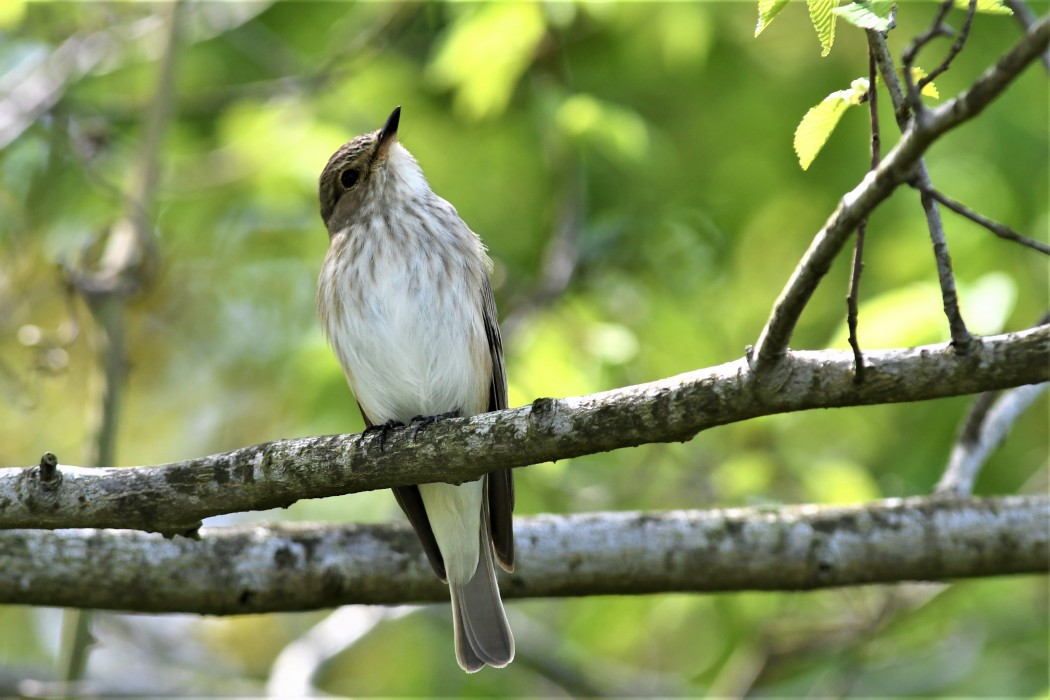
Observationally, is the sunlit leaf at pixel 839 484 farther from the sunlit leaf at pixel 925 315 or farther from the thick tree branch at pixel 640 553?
the sunlit leaf at pixel 925 315

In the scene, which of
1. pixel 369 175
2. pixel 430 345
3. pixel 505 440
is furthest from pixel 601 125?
pixel 505 440

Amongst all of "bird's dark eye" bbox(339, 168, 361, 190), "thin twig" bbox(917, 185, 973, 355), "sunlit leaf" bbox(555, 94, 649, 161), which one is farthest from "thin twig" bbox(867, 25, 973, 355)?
"bird's dark eye" bbox(339, 168, 361, 190)

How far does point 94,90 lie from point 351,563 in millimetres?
4767

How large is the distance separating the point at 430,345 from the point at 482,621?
1.28m

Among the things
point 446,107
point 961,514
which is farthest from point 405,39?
point 961,514

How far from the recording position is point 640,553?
461 cm

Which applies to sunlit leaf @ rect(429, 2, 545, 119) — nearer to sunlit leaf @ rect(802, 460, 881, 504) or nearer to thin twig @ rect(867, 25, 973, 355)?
sunlit leaf @ rect(802, 460, 881, 504)

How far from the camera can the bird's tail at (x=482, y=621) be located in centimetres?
499

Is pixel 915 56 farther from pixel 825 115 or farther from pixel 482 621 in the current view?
pixel 482 621

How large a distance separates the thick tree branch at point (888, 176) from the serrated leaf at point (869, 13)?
215 millimetres

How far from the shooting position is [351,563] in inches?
179

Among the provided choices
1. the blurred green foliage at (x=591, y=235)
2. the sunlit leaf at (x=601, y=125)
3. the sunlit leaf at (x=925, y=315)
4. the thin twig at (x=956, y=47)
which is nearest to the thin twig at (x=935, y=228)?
the thin twig at (x=956, y=47)

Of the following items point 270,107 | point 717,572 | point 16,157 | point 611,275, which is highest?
point 16,157

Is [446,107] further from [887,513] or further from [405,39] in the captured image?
[887,513]
